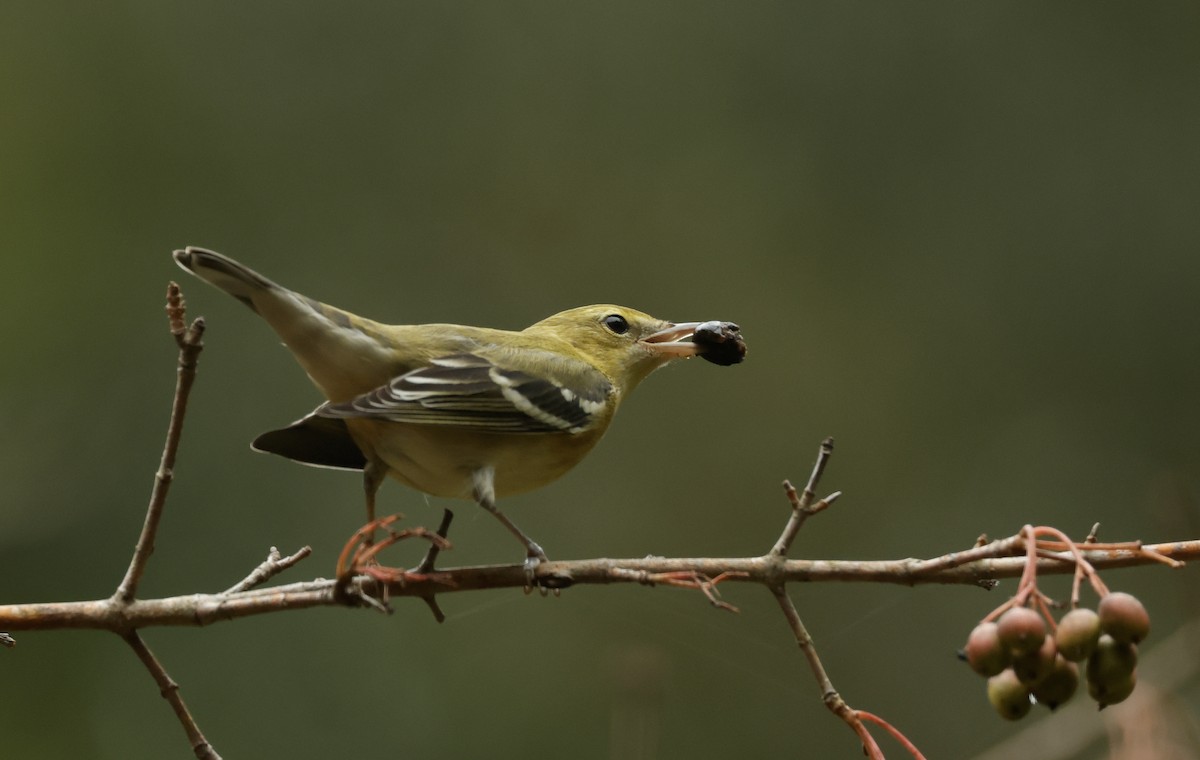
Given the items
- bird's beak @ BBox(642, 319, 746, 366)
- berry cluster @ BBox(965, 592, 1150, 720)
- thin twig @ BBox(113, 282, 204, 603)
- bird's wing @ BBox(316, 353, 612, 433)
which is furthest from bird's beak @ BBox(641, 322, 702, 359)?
berry cluster @ BBox(965, 592, 1150, 720)

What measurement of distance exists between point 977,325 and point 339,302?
16.6ft

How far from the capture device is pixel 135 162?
28.0 ft

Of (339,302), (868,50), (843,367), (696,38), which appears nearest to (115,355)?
(339,302)

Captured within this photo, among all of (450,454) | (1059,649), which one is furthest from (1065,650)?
(450,454)

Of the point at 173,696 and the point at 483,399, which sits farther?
the point at 483,399

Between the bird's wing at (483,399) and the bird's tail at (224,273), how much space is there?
0.34m

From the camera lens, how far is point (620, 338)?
383 cm

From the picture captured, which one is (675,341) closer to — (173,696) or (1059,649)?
(173,696)

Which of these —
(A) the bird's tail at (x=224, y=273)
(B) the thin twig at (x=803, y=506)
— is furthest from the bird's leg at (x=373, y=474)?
(B) the thin twig at (x=803, y=506)

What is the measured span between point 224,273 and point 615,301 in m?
5.77

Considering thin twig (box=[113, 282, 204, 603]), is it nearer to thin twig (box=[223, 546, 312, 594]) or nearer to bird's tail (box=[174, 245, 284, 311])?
thin twig (box=[223, 546, 312, 594])

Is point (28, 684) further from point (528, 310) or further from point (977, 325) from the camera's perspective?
point (977, 325)

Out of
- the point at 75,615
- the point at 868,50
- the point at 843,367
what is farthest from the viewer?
the point at 868,50

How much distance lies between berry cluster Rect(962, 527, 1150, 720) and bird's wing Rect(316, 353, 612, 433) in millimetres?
1513
